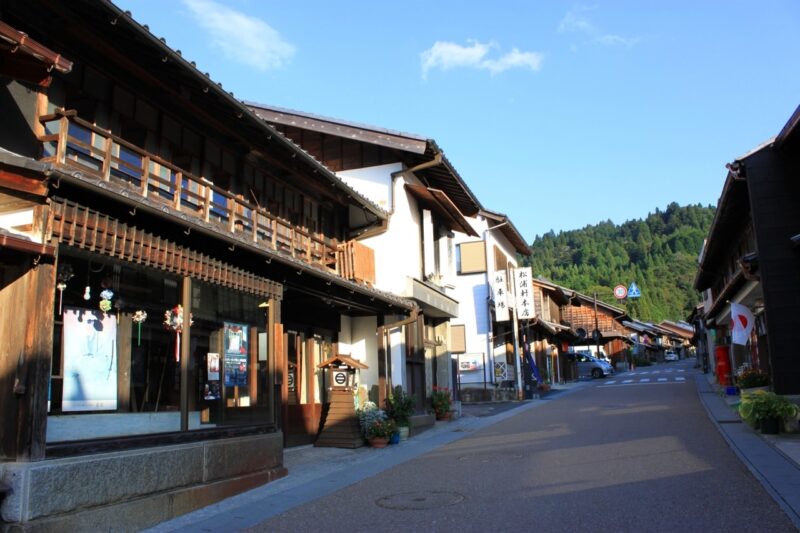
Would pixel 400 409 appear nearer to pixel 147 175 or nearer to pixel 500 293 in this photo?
pixel 147 175

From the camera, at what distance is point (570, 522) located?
6715 mm

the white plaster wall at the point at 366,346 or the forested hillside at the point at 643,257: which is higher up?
the forested hillside at the point at 643,257

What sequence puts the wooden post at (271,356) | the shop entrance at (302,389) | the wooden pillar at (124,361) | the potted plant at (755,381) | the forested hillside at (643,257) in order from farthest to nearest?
the forested hillside at (643,257) < the potted plant at (755,381) < the shop entrance at (302,389) < the wooden post at (271,356) < the wooden pillar at (124,361)

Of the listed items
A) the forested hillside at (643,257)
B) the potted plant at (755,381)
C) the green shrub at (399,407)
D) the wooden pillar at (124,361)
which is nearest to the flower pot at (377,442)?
the green shrub at (399,407)

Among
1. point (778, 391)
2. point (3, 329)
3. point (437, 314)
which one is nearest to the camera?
point (3, 329)

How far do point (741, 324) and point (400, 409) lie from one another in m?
9.53

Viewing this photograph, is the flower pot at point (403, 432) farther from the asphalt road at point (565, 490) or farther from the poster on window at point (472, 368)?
the poster on window at point (472, 368)

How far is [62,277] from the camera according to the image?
7.20 m

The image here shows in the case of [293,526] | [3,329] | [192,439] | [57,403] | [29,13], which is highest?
[29,13]

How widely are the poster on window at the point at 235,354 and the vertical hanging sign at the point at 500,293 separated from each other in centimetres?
1917

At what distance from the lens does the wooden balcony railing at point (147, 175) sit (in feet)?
24.8

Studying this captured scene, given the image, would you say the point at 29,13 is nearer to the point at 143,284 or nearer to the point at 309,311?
the point at 143,284

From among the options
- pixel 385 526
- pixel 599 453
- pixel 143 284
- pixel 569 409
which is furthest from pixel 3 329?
pixel 569 409

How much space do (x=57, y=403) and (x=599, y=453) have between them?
858 centimetres
